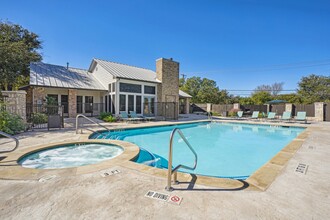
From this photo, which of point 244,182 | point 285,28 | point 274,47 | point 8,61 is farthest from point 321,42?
point 8,61

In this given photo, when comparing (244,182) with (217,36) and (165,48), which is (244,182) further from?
(165,48)

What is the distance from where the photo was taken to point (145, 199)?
2.49 meters

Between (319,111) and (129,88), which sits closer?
(129,88)

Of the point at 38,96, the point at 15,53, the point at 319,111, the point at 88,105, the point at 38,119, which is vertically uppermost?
the point at 15,53

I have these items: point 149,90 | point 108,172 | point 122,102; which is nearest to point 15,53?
point 122,102

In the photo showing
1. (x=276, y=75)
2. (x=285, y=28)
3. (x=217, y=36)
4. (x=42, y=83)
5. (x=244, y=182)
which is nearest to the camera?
(x=244, y=182)

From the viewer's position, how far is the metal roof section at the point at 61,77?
1436 cm

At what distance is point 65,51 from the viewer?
17906 mm

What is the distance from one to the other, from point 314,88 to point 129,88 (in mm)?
41702

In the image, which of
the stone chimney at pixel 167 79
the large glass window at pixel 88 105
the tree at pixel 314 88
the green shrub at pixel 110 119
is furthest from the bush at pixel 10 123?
the tree at pixel 314 88

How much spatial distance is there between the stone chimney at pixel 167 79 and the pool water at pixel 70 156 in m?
12.9

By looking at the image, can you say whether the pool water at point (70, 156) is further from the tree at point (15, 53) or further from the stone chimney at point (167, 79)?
the tree at point (15, 53)

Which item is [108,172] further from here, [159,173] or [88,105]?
[88,105]

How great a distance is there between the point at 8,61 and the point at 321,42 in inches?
1381
